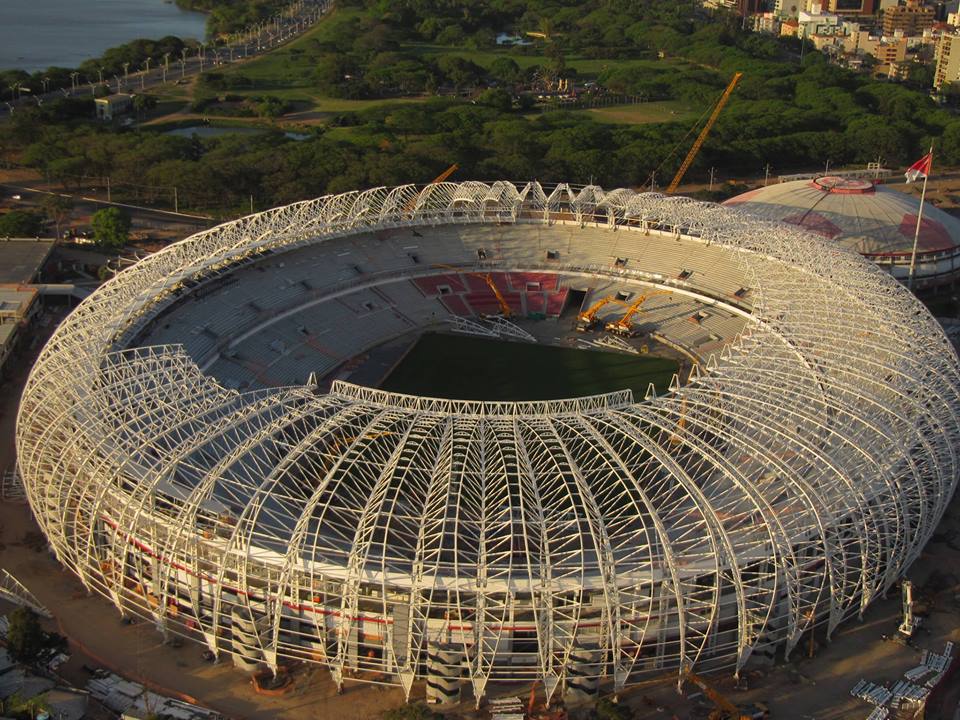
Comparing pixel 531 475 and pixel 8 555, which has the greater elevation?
pixel 531 475

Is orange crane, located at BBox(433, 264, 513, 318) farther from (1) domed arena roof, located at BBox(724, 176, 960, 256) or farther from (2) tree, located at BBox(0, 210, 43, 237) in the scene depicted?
(2) tree, located at BBox(0, 210, 43, 237)

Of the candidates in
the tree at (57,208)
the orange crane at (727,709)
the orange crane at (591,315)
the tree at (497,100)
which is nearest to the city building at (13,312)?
the tree at (57,208)

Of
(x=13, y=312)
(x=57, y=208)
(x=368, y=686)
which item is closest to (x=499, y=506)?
(x=368, y=686)

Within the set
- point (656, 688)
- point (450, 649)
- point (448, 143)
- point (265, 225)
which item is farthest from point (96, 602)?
point (448, 143)

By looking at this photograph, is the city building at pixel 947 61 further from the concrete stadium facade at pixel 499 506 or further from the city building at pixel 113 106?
the concrete stadium facade at pixel 499 506

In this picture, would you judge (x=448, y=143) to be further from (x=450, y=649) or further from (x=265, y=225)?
(x=450, y=649)

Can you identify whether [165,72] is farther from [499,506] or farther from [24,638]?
[499,506]
